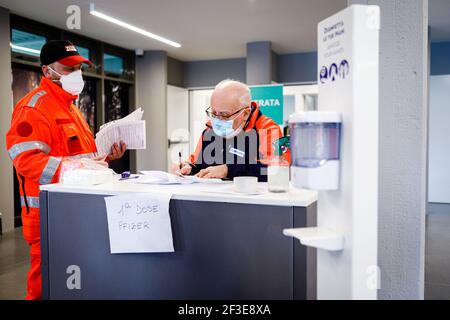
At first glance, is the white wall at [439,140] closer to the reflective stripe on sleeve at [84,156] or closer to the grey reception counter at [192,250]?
the reflective stripe on sleeve at [84,156]

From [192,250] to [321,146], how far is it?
72 centimetres

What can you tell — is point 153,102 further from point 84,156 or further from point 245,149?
point 245,149

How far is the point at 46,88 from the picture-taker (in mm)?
2451

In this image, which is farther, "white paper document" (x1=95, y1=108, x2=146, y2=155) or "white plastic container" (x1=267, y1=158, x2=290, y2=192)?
"white paper document" (x1=95, y1=108, x2=146, y2=155)

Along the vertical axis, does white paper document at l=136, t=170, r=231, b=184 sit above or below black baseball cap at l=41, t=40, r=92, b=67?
below

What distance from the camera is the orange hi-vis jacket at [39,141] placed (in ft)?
7.22

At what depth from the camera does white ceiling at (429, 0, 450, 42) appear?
206 inches

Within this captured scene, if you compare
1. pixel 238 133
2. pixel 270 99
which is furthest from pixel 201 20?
pixel 238 133

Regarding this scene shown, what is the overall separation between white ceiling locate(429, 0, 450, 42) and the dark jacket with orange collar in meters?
3.94

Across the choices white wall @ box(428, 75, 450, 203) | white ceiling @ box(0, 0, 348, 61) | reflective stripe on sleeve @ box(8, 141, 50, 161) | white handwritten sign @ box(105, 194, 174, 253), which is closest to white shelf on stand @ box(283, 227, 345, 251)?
white handwritten sign @ box(105, 194, 174, 253)

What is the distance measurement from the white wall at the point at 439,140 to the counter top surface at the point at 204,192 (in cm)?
657

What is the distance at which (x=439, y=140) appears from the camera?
7391 mm

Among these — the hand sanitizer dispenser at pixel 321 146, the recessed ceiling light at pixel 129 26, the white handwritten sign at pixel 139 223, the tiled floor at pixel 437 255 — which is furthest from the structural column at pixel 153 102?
the hand sanitizer dispenser at pixel 321 146

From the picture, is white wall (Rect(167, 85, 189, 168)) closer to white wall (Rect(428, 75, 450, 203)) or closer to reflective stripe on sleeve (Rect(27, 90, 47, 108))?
white wall (Rect(428, 75, 450, 203))
